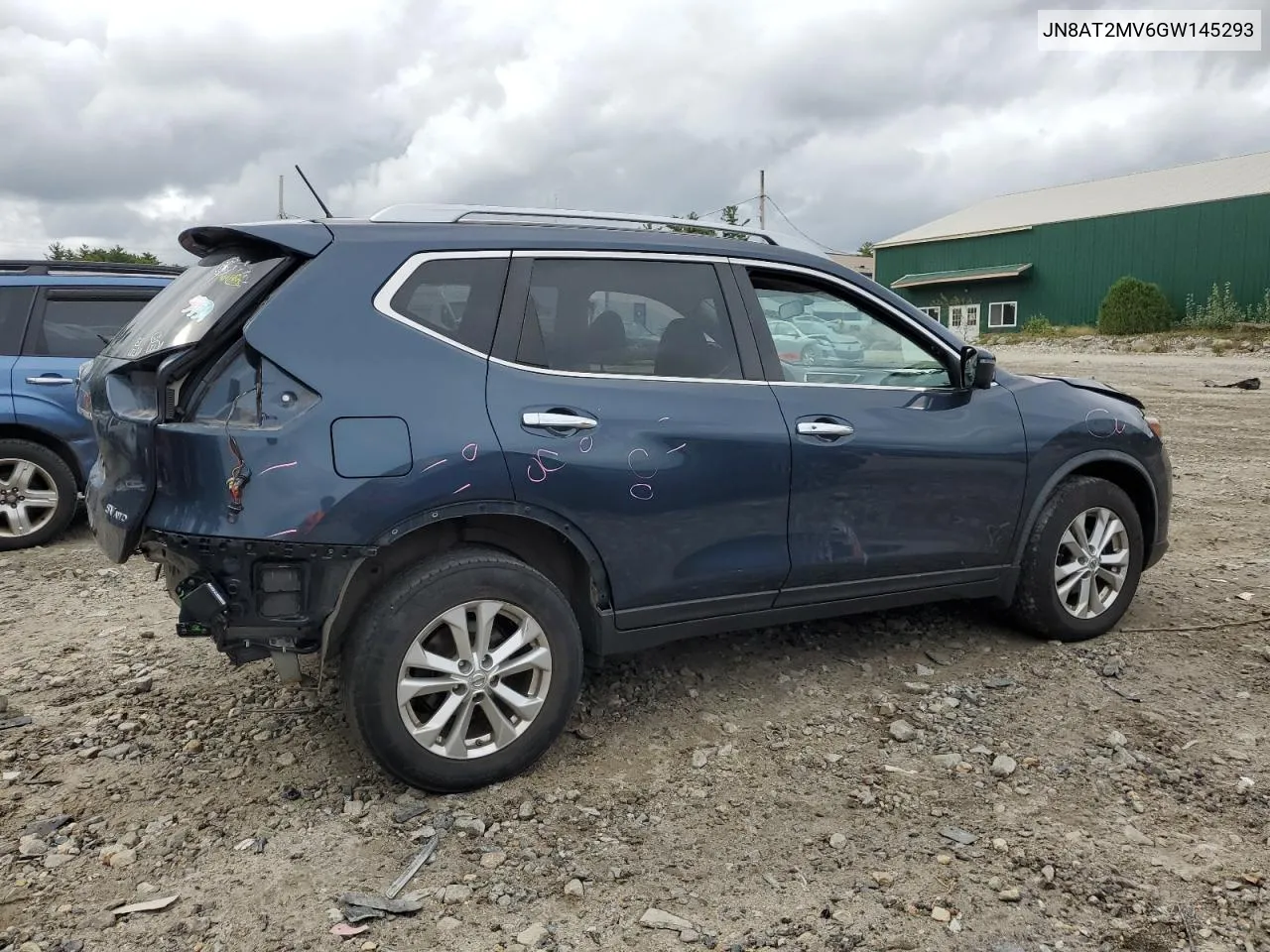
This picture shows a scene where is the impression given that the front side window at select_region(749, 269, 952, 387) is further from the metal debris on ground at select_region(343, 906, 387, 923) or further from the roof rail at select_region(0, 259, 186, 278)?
the roof rail at select_region(0, 259, 186, 278)

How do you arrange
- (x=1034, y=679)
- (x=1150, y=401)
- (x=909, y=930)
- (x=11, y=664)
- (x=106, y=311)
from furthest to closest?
(x=1150, y=401) → (x=106, y=311) → (x=11, y=664) → (x=1034, y=679) → (x=909, y=930)

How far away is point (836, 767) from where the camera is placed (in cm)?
348

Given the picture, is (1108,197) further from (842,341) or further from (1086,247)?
(842,341)

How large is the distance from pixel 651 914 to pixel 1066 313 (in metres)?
37.0

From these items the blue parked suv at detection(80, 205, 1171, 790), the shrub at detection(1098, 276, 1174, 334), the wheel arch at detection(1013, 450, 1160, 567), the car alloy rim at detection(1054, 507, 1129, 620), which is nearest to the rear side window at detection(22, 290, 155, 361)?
the blue parked suv at detection(80, 205, 1171, 790)

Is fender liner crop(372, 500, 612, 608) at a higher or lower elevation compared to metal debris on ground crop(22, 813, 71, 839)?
higher

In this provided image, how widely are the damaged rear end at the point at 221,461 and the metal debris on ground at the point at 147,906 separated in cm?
71

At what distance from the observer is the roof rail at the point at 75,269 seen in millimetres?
6934

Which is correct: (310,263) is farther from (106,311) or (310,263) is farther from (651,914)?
(106,311)

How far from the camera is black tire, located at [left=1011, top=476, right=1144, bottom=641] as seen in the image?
441cm

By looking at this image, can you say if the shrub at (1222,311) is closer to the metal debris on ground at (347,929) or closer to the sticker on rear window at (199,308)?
the sticker on rear window at (199,308)

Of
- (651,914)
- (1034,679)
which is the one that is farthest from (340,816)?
(1034,679)

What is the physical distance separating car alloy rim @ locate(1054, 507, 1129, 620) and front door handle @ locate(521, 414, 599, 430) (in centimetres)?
233

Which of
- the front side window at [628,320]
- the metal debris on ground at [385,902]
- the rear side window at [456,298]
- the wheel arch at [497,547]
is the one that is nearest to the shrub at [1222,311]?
the front side window at [628,320]
